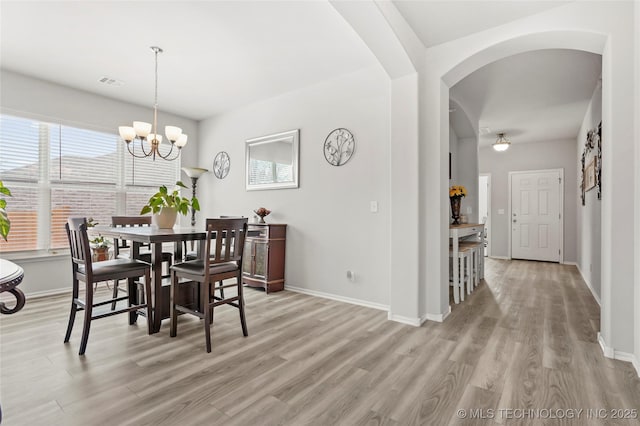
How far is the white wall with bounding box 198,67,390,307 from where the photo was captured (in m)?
3.55

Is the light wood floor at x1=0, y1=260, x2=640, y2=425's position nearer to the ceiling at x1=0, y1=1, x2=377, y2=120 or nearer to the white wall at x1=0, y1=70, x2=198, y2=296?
the white wall at x1=0, y1=70, x2=198, y2=296

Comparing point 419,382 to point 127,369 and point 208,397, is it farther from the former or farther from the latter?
point 127,369

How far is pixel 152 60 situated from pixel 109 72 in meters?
0.71

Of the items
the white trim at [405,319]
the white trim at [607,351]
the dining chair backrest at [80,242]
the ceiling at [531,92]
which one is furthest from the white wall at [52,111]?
the white trim at [607,351]

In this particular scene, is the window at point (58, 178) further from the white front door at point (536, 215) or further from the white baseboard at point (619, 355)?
the white front door at point (536, 215)

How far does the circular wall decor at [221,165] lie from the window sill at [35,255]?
226cm

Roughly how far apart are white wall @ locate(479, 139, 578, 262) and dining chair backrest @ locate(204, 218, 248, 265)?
6772 millimetres

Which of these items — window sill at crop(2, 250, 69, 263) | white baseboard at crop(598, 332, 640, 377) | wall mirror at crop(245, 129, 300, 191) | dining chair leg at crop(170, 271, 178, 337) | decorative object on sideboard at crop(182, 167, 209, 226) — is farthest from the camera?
decorative object on sideboard at crop(182, 167, 209, 226)

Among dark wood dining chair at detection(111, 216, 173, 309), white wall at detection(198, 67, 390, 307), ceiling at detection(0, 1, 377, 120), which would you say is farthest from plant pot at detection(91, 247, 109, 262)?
ceiling at detection(0, 1, 377, 120)

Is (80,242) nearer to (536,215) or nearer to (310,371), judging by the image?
(310,371)

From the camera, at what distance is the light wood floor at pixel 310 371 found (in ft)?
5.43

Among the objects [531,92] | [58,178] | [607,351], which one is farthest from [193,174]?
[607,351]

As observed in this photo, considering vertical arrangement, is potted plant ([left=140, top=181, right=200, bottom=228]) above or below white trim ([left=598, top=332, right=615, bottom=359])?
above

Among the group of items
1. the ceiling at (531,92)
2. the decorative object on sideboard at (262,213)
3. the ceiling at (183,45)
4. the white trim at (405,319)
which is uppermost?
the ceiling at (183,45)
